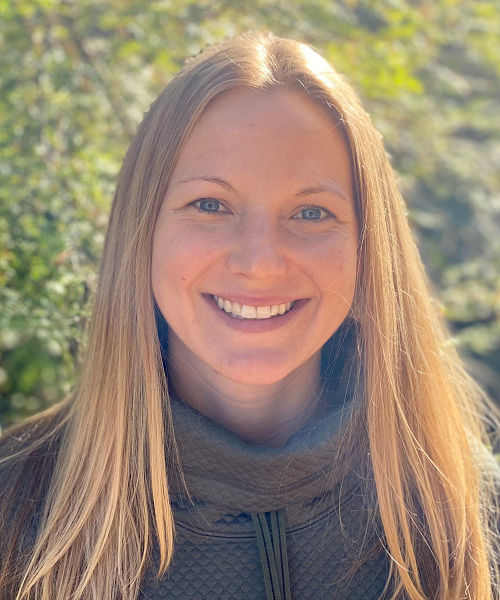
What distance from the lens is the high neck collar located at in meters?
1.95

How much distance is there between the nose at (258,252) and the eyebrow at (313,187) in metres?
0.12

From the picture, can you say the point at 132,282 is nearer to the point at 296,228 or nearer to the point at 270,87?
the point at 296,228

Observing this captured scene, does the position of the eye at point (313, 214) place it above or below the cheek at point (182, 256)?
above

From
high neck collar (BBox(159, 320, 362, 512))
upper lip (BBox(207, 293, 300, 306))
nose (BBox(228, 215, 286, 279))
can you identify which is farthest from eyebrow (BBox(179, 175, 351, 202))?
high neck collar (BBox(159, 320, 362, 512))

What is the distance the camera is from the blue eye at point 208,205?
1948 millimetres

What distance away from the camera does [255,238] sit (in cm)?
188

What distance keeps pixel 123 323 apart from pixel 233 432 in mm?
473

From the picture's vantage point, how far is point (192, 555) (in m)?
1.93

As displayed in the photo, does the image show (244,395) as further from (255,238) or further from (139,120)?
(139,120)

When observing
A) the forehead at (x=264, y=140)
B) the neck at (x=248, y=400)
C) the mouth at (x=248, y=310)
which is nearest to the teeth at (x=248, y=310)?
the mouth at (x=248, y=310)

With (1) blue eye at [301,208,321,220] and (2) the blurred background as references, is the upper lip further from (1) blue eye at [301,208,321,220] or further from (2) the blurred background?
(2) the blurred background

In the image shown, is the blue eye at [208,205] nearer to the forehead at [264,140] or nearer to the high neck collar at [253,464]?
the forehead at [264,140]

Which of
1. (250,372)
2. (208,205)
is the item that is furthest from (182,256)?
(250,372)

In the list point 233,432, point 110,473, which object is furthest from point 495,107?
point 110,473
